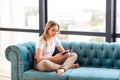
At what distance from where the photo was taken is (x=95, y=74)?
3029 mm

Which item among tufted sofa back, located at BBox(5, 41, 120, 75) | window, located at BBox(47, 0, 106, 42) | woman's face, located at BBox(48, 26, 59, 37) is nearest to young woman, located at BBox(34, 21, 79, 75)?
woman's face, located at BBox(48, 26, 59, 37)

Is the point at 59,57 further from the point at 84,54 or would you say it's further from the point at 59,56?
the point at 84,54

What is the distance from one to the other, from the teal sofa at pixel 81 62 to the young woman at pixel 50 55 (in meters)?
0.10

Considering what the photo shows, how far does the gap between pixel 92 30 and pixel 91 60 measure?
2.34ft

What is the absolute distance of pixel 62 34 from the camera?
4.30 meters

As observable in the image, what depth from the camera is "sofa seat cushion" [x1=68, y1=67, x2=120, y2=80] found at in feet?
9.65

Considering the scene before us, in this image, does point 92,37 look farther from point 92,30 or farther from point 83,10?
point 83,10

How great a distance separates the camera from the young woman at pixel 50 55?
10.7 feet

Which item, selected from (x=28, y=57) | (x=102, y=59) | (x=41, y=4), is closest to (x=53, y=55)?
(x=28, y=57)

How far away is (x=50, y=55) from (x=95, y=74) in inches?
32.5

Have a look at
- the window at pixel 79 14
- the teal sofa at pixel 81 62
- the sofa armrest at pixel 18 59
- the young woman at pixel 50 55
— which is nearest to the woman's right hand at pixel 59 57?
the young woman at pixel 50 55

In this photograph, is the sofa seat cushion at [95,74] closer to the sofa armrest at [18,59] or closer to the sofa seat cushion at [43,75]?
the sofa seat cushion at [43,75]

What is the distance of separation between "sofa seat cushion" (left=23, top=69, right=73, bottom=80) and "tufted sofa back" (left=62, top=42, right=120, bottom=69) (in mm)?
429

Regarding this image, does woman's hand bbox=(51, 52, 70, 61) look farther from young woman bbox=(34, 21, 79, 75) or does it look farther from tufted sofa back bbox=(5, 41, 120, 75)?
tufted sofa back bbox=(5, 41, 120, 75)
